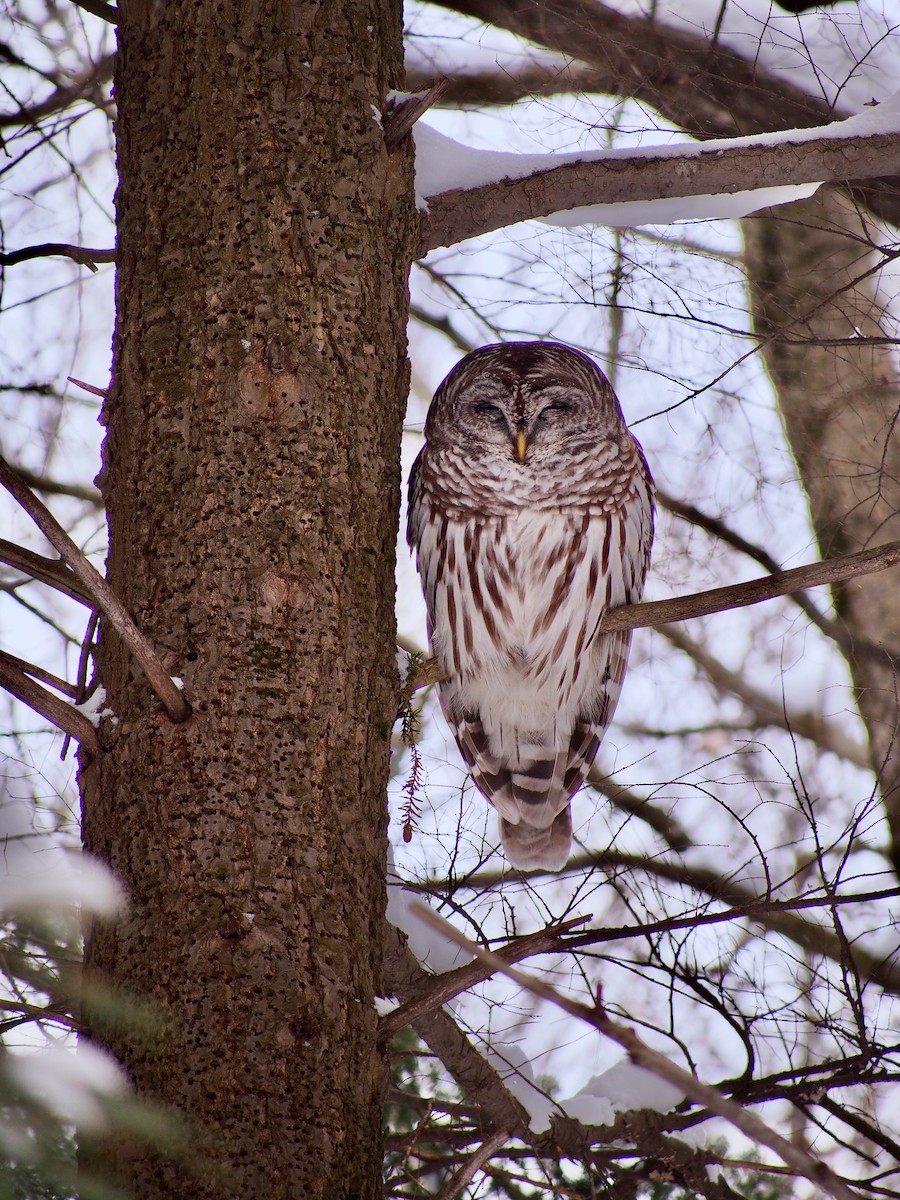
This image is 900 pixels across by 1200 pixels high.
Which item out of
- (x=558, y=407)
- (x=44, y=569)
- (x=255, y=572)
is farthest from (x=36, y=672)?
(x=558, y=407)

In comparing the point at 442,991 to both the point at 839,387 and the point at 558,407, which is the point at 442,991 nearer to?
the point at 558,407

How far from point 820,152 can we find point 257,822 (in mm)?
2076

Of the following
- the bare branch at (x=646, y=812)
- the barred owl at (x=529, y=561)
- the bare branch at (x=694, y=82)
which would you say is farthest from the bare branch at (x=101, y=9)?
the bare branch at (x=646, y=812)

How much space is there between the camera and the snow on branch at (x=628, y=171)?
2.88m

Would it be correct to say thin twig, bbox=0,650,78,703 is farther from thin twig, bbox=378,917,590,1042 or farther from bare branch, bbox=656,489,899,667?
bare branch, bbox=656,489,899,667

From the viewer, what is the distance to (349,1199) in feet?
6.11

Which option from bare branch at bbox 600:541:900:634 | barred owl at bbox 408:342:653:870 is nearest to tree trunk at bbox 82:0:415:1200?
bare branch at bbox 600:541:900:634

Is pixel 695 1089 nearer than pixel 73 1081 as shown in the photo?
Yes

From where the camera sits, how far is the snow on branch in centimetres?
288

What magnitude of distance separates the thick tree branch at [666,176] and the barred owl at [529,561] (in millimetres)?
893

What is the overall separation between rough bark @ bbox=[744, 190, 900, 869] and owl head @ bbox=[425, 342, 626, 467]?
1.88ft

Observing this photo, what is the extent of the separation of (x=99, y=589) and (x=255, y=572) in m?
0.33

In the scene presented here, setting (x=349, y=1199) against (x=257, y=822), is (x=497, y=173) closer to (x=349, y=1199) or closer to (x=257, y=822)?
(x=257, y=822)

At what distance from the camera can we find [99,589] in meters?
1.88
